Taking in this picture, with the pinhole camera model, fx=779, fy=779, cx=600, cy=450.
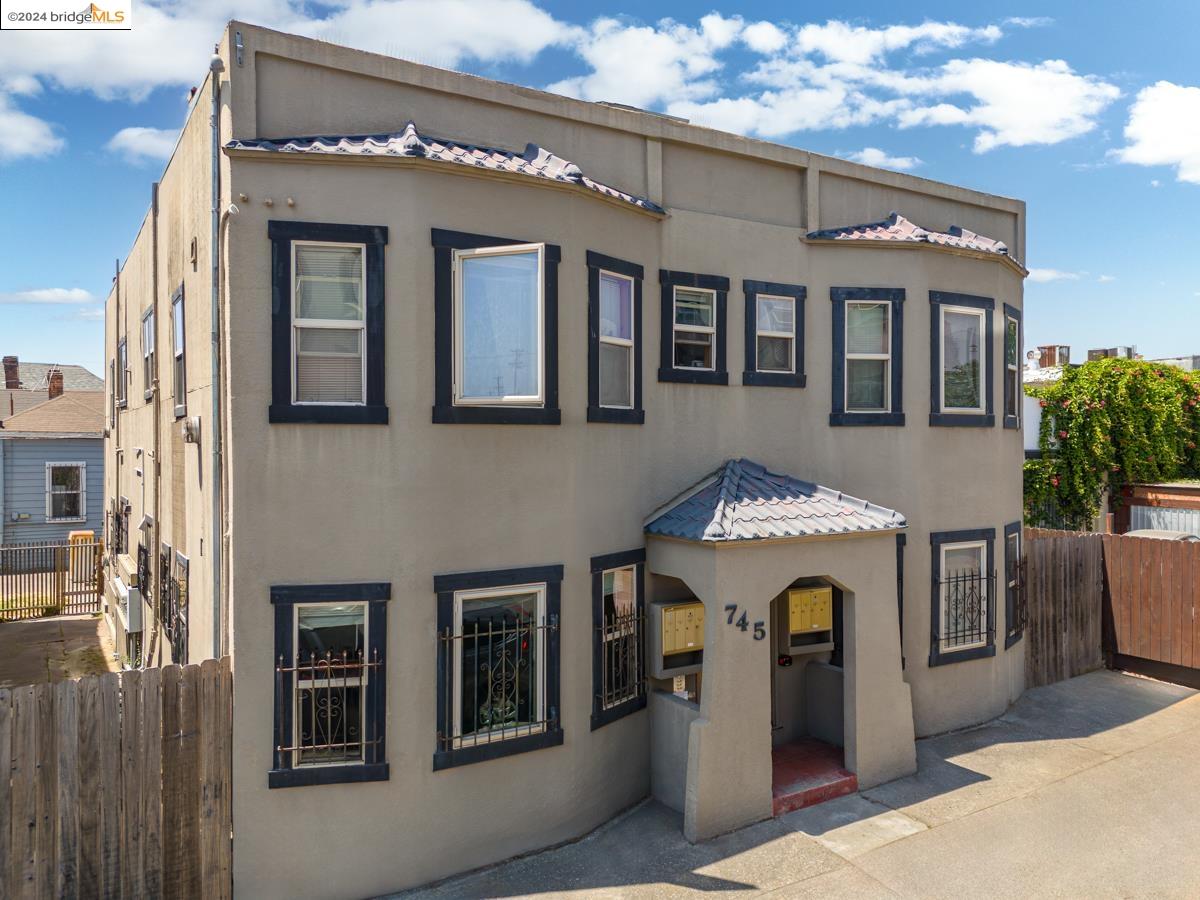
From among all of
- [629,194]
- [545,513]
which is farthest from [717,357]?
[545,513]

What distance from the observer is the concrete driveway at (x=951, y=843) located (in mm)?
7062

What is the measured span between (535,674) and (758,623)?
2415mm

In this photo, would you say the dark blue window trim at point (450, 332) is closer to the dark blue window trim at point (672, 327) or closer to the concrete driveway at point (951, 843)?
the dark blue window trim at point (672, 327)

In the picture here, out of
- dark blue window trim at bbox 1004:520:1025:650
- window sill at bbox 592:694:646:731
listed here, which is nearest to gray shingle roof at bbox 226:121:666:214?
window sill at bbox 592:694:646:731

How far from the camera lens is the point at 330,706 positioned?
22.8 feet

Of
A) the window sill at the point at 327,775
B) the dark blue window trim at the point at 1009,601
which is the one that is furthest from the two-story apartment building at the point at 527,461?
the dark blue window trim at the point at 1009,601

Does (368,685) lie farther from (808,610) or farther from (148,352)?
(148,352)

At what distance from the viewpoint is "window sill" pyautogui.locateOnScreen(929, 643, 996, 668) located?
35.0ft

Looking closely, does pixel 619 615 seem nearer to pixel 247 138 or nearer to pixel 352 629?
pixel 352 629

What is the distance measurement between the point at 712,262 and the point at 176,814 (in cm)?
801

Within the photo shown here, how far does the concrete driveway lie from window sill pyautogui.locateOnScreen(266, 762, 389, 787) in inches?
46.0

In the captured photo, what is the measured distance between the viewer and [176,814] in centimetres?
663

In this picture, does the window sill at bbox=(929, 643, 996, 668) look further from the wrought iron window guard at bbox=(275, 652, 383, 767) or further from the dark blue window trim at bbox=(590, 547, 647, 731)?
the wrought iron window guard at bbox=(275, 652, 383, 767)

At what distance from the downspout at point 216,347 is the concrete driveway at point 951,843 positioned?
3410 mm
